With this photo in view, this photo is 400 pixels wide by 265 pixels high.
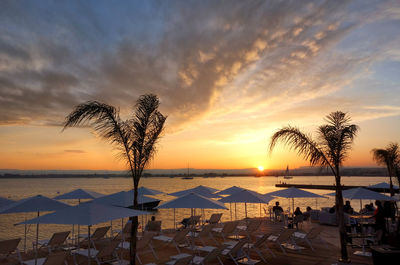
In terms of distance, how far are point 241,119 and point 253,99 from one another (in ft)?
13.1

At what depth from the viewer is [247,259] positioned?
791cm

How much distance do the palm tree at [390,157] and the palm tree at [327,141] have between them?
13279mm

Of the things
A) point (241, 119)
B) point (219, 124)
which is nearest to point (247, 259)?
point (241, 119)

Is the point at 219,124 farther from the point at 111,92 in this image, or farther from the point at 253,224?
the point at 253,224

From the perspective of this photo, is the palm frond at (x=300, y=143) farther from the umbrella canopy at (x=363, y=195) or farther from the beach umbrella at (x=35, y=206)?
the beach umbrella at (x=35, y=206)

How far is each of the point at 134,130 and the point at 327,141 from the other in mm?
6126

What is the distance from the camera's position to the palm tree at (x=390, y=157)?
18812 mm

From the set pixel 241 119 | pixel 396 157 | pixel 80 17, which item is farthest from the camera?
pixel 241 119

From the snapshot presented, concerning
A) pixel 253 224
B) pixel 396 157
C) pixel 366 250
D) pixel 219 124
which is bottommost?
pixel 366 250

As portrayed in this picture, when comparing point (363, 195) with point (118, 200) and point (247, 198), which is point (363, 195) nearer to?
point (247, 198)

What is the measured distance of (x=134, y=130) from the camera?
25.5 ft

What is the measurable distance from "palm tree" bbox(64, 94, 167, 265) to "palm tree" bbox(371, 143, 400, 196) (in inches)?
718

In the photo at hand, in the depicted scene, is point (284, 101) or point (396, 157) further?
point (396, 157)

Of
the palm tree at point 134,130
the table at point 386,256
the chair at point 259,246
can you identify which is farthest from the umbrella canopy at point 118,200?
the table at point 386,256
